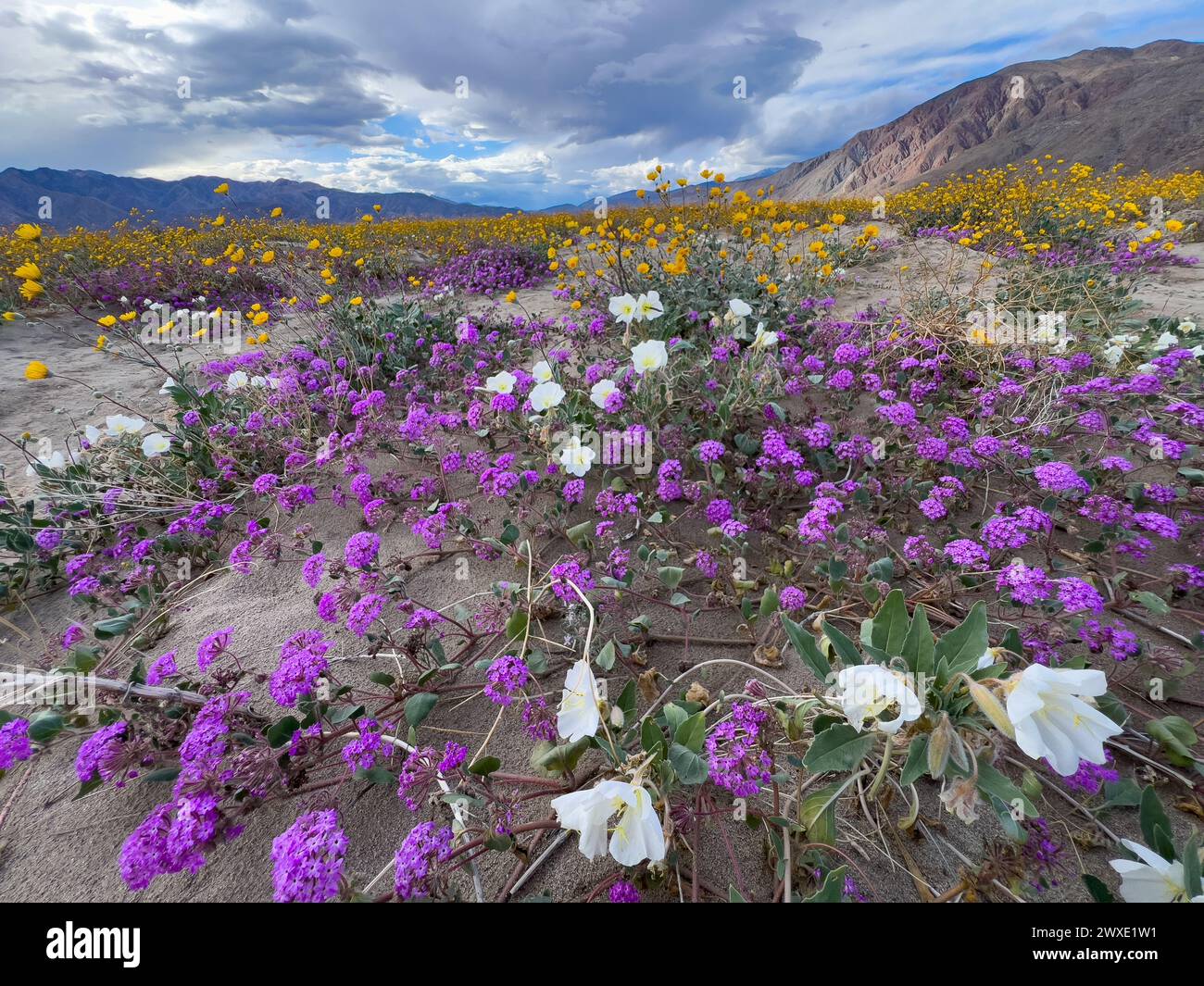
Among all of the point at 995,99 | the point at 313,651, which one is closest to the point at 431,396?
the point at 313,651

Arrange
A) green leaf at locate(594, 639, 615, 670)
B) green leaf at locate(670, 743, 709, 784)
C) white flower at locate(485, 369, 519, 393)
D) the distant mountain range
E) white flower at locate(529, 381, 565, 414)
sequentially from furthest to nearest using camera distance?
1. the distant mountain range
2. white flower at locate(485, 369, 519, 393)
3. white flower at locate(529, 381, 565, 414)
4. green leaf at locate(594, 639, 615, 670)
5. green leaf at locate(670, 743, 709, 784)

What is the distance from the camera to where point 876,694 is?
112cm

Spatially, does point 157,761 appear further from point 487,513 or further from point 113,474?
point 113,474

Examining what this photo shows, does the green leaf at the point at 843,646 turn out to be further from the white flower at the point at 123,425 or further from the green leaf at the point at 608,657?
the white flower at the point at 123,425

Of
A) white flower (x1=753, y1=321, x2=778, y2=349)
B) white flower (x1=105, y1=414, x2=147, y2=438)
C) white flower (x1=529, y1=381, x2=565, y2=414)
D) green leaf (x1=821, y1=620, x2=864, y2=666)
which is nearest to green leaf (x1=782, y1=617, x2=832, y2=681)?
green leaf (x1=821, y1=620, x2=864, y2=666)

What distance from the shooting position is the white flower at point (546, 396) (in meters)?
2.98

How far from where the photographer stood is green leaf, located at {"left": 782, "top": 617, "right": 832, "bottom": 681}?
1358mm

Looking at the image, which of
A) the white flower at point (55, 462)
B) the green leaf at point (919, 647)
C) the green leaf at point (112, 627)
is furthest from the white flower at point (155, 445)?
the green leaf at point (919, 647)

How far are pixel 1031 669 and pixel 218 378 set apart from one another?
606 cm

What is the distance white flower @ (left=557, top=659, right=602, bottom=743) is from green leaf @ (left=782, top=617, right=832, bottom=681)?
532 millimetres

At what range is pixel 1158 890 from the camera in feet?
3.60

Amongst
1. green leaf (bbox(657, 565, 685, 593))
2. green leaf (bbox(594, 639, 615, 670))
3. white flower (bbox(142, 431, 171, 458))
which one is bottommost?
green leaf (bbox(594, 639, 615, 670))

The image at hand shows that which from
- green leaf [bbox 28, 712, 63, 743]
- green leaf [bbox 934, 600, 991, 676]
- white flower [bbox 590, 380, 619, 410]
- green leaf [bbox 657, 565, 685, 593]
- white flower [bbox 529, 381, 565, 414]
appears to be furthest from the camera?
white flower [bbox 590, 380, 619, 410]

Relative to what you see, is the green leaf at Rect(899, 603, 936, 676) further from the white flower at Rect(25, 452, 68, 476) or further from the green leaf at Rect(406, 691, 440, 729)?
the white flower at Rect(25, 452, 68, 476)
